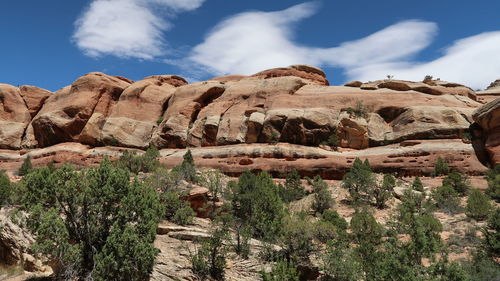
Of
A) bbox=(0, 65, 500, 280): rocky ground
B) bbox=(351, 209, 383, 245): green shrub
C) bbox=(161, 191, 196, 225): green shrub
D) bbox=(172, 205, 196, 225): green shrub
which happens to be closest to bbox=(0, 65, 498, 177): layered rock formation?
bbox=(0, 65, 500, 280): rocky ground

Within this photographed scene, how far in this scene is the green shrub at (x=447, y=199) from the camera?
26.9m

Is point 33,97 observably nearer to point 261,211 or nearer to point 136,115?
point 136,115

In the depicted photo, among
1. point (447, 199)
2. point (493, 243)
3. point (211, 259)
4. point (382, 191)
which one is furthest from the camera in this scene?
point (382, 191)

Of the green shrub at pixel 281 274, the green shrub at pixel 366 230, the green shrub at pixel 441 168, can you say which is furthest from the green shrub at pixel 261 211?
the green shrub at pixel 441 168

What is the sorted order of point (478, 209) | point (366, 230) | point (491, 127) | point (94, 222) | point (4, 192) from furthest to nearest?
point (491, 127)
point (478, 209)
point (366, 230)
point (4, 192)
point (94, 222)

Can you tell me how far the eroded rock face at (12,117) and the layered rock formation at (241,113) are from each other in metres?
0.13

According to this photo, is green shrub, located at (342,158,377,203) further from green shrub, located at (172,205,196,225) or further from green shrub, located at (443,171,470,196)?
green shrub, located at (172,205,196,225)

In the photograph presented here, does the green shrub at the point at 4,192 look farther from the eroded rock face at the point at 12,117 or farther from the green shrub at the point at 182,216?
the eroded rock face at the point at 12,117

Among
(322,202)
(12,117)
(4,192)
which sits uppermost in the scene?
(12,117)

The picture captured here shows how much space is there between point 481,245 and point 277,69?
43491 millimetres

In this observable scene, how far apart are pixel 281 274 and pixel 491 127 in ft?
112

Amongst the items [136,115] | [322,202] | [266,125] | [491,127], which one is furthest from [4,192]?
[491,127]

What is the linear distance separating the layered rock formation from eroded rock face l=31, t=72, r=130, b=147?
0.46 feet

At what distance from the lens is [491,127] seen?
39.2 m
